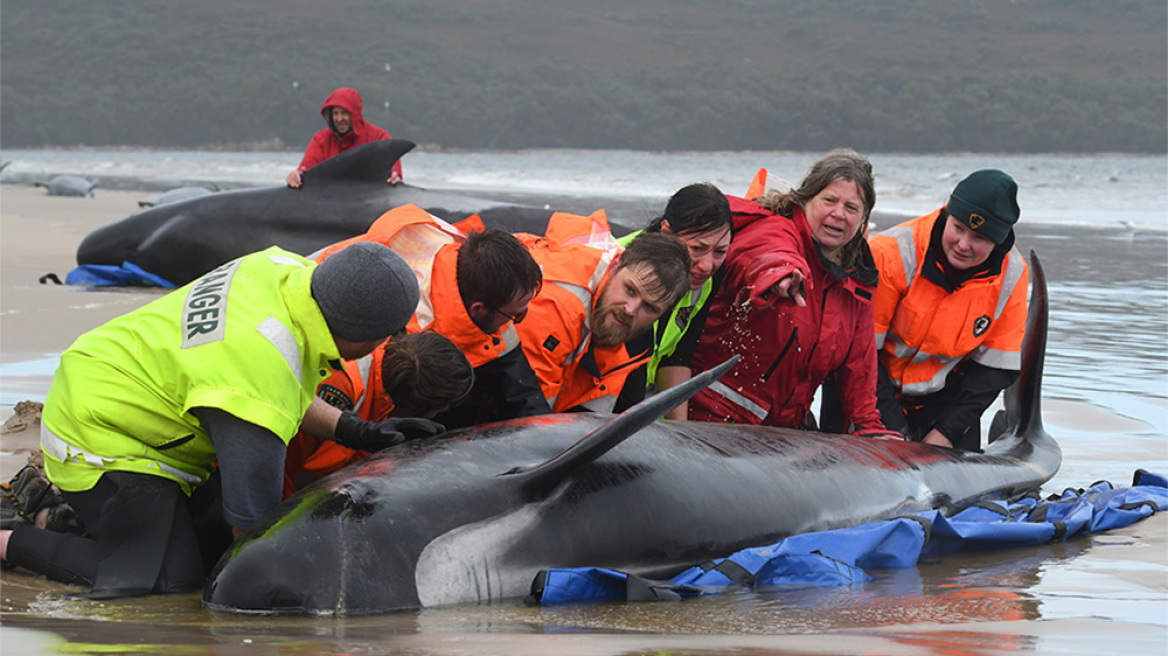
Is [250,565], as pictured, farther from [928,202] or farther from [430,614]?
[928,202]

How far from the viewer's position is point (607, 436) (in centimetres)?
428

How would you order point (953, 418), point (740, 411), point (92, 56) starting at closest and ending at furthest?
A: point (740, 411), point (953, 418), point (92, 56)

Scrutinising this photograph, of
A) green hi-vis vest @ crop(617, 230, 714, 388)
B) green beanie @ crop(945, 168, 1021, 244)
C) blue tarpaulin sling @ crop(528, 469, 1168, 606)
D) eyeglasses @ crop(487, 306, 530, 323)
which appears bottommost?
blue tarpaulin sling @ crop(528, 469, 1168, 606)

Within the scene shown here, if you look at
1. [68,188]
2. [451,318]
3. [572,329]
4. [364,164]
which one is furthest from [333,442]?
[68,188]

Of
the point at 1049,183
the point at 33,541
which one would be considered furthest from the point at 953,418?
the point at 1049,183

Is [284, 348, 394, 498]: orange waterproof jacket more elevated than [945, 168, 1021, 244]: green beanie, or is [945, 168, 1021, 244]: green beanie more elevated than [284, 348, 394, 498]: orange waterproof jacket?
[945, 168, 1021, 244]: green beanie

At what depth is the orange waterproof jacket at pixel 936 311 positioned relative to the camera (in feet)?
23.0

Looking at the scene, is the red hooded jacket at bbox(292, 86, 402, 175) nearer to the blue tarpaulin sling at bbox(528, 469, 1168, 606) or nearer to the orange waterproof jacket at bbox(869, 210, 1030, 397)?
the orange waterproof jacket at bbox(869, 210, 1030, 397)

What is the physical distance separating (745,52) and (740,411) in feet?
577

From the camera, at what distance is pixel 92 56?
518 feet

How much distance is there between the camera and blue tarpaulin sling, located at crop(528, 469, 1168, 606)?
4355mm

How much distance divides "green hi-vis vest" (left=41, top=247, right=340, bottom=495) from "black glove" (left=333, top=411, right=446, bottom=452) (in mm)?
358

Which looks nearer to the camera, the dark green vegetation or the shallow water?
the shallow water

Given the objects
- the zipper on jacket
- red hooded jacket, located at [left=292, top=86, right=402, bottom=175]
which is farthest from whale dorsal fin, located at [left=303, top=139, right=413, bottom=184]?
the zipper on jacket
